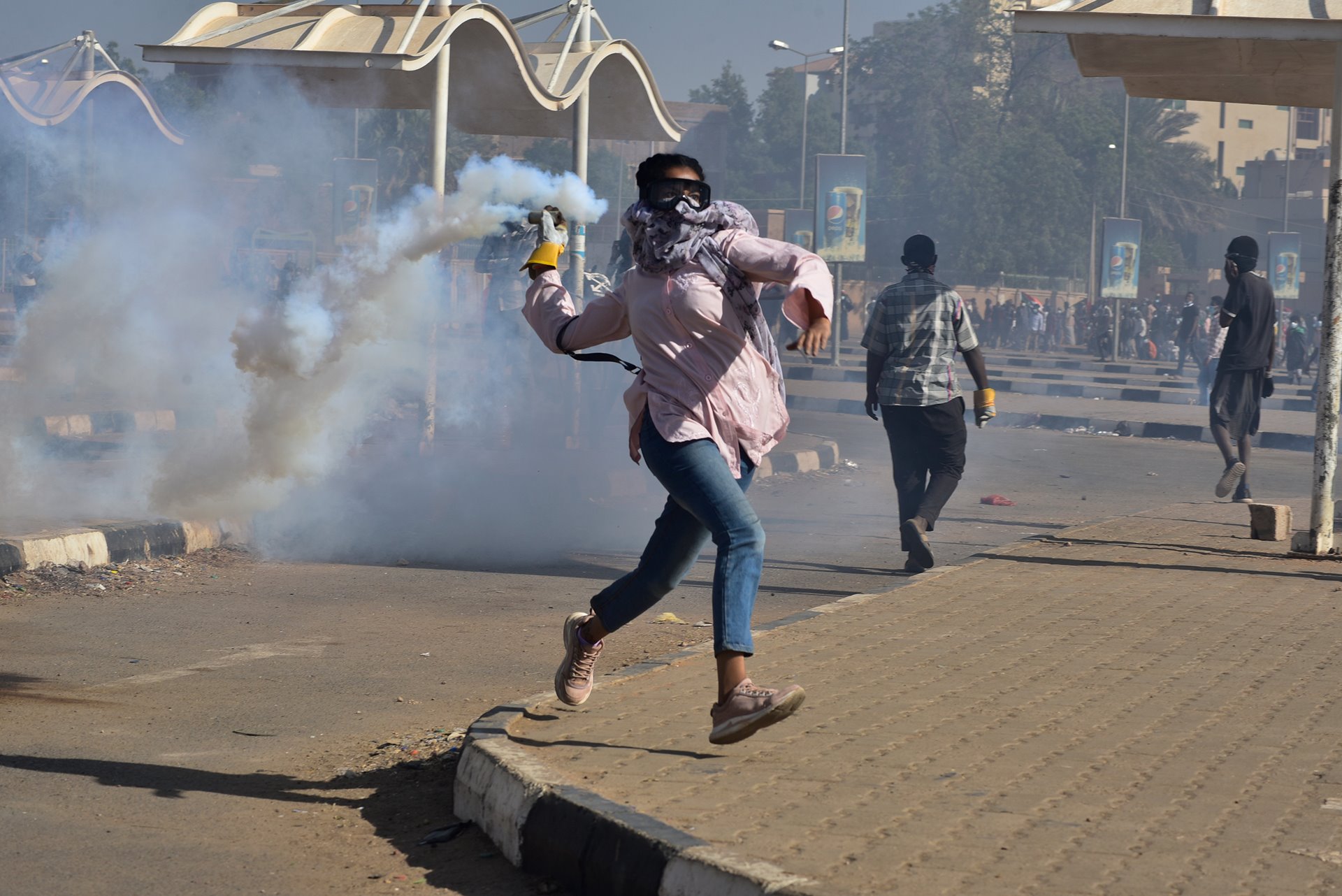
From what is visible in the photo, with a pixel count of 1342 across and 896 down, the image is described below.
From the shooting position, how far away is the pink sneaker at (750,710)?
3777 mm

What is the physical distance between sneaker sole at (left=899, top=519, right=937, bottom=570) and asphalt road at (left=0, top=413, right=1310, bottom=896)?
0.18 m

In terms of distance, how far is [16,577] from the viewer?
721cm

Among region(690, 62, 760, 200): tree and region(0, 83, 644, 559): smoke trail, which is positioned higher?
region(690, 62, 760, 200): tree

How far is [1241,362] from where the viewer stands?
10414mm

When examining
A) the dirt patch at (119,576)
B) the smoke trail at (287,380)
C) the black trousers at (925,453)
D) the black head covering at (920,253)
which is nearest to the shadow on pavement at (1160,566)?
the black trousers at (925,453)

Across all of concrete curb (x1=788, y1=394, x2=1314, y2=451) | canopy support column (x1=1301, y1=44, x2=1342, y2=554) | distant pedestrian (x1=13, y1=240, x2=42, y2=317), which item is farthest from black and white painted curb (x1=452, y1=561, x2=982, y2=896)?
concrete curb (x1=788, y1=394, x2=1314, y2=451)

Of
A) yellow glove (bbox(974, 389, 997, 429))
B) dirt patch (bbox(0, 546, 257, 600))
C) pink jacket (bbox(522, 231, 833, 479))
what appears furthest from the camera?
yellow glove (bbox(974, 389, 997, 429))

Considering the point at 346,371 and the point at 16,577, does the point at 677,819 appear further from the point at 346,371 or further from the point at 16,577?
the point at 346,371

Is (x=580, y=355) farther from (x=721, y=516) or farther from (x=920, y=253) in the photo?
(x=920, y=253)

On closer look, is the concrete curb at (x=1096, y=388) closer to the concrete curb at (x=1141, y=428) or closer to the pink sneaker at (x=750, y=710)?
the concrete curb at (x=1141, y=428)

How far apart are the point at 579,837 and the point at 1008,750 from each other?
1.22 meters

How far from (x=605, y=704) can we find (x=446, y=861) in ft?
3.19

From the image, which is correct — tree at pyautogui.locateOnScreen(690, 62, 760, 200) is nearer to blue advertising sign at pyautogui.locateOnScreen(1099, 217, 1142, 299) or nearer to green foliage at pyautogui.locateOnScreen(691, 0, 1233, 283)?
green foliage at pyautogui.locateOnScreen(691, 0, 1233, 283)

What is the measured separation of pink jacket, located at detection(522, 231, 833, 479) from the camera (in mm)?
4020
